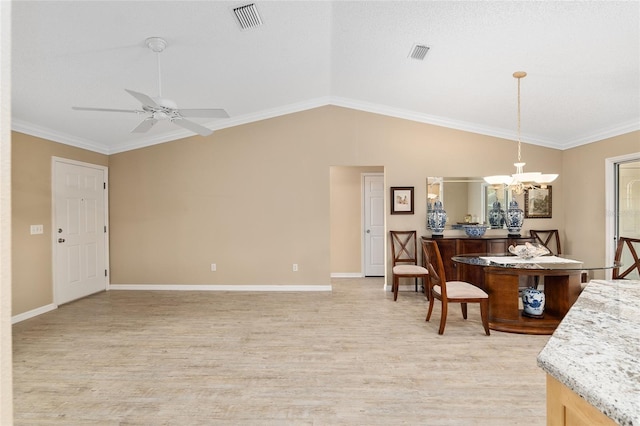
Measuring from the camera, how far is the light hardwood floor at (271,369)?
2066mm

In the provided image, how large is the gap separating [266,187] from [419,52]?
297 cm

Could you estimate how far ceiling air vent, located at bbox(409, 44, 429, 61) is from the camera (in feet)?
10.8

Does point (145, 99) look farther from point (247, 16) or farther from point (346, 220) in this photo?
point (346, 220)

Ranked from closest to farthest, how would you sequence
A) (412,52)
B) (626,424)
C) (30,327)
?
(626,424) → (412,52) → (30,327)

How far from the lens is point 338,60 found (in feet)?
12.7

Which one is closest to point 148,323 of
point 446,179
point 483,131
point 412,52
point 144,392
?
point 144,392

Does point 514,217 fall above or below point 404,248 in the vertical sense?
above

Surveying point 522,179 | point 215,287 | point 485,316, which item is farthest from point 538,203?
point 215,287

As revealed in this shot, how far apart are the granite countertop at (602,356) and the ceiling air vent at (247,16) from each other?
3.05 meters

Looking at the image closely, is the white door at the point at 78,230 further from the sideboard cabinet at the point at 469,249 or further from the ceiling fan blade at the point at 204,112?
the sideboard cabinet at the point at 469,249

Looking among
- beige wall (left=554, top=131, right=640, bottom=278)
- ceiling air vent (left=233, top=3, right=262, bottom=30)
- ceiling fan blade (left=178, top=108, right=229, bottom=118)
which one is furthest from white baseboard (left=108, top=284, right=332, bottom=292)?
beige wall (left=554, top=131, right=640, bottom=278)

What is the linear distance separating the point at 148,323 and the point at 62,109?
8.88ft

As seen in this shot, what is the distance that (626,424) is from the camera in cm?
61

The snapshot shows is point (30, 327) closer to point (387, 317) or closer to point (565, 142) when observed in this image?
point (387, 317)
